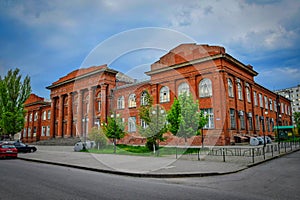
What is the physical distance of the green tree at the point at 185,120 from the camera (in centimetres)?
2130

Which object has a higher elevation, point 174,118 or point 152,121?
point 174,118

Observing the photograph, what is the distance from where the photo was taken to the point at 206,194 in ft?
20.7

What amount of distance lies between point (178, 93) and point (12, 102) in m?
25.4

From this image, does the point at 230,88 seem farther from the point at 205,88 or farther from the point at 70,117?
the point at 70,117

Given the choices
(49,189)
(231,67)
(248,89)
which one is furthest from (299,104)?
(49,189)

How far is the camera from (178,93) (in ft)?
104

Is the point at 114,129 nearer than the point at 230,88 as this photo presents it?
Yes

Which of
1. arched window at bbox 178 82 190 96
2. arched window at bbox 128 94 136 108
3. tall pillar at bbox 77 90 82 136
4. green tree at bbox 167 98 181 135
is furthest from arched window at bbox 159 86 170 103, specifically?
tall pillar at bbox 77 90 82 136

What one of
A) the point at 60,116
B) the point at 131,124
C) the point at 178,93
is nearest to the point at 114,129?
the point at 178,93

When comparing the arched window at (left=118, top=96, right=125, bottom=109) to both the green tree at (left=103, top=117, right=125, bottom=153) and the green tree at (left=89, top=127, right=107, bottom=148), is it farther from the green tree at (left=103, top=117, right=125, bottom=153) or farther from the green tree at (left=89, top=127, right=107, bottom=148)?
the green tree at (left=103, top=117, right=125, bottom=153)

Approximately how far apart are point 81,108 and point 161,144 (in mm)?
19789

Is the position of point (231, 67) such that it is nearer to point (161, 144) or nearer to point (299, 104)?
point (161, 144)

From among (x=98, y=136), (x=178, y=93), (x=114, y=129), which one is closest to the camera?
(x=114, y=129)

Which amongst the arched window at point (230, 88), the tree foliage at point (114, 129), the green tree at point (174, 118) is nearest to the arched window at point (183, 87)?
the arched window at point (230, 88)
